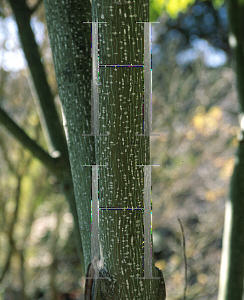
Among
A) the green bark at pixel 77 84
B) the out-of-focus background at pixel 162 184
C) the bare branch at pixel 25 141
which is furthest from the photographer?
the out-of-focus background at pixel 162 184

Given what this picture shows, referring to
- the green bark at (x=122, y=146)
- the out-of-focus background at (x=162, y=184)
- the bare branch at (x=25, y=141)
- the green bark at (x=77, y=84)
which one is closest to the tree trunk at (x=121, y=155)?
the green bark at (x=122, y=146)

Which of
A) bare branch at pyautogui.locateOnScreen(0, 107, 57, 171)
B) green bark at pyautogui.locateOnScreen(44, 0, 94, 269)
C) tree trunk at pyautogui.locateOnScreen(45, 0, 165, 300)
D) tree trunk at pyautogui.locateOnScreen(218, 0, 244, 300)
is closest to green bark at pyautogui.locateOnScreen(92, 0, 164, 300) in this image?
tree trunk at pyautogui.locateOnScreen(45, 0, 165, 300)

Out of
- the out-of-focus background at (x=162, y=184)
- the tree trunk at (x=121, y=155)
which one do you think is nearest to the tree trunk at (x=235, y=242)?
the tree trunk at (x=121, y=155)

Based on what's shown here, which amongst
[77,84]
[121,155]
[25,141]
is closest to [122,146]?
[121,155]

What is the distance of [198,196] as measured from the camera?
4.54 meters

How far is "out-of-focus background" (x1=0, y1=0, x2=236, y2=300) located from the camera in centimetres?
395

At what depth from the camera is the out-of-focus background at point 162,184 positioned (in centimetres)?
395

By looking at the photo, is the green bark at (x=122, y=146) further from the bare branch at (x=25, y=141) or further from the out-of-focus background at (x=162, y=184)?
the out-of-focus background at (x=162, y=184)

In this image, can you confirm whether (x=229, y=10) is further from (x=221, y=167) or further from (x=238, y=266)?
(x=221, y=167)

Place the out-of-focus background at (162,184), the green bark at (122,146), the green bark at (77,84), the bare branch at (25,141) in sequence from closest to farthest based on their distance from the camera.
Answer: the green bark at (122,146) < the green bark at (77,84) < the bare branch at (25,141) < the out-of-focus background at (162,184)

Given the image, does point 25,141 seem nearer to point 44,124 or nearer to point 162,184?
point 44,124

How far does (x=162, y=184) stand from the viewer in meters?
4.50

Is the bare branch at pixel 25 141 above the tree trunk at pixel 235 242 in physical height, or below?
above

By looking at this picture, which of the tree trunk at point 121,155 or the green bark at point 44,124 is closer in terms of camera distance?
the tree trunk at point 121,155
